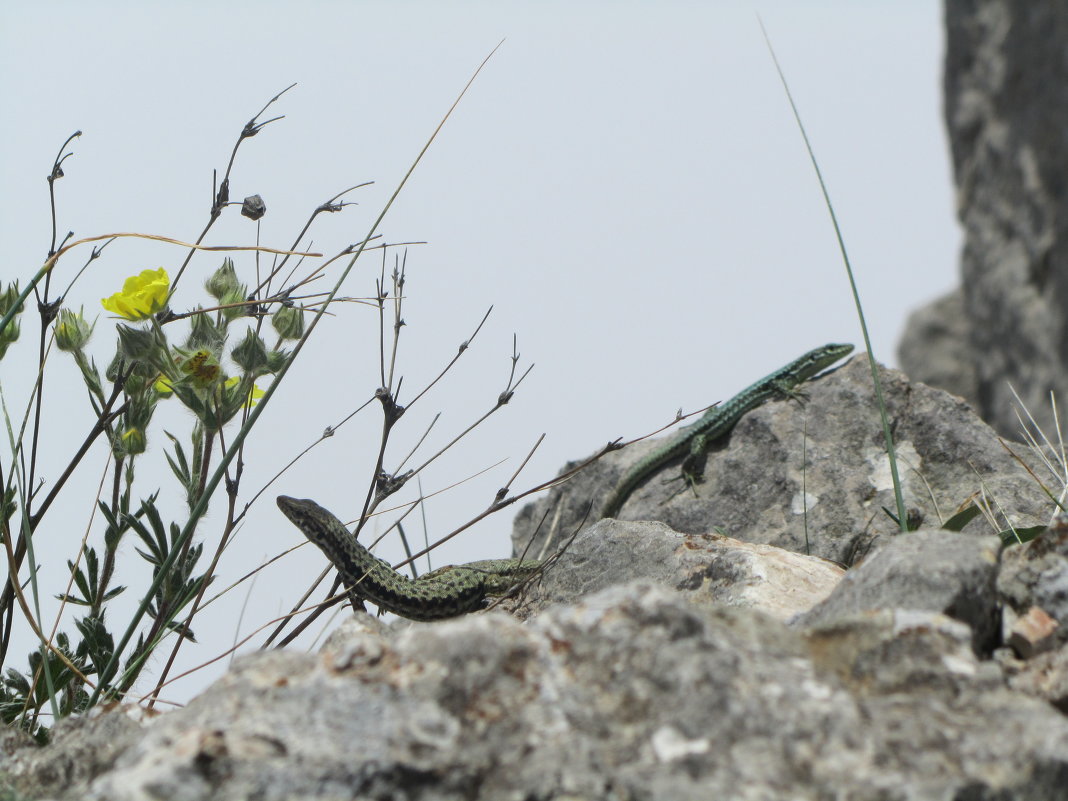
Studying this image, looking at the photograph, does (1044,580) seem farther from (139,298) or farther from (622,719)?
(139,298)

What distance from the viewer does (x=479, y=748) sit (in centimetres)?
177

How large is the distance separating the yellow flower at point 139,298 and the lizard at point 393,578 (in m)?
1.25

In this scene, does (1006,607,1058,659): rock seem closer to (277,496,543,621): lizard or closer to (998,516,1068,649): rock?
(998,516,1068,649): rock

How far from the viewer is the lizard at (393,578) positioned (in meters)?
4.23

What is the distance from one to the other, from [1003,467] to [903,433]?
56 cm

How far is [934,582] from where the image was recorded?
214cm

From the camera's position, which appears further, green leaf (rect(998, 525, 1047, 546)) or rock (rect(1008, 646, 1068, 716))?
green leaf (rect(998, 525, 1047, 546))

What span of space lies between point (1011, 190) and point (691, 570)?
36.5 feet

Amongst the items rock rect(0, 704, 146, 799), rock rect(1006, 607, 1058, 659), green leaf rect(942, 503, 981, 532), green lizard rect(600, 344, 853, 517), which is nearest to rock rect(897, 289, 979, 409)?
green lizard rect(600, 344, 853, 517)

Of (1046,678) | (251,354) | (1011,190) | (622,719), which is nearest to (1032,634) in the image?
(1046,678)

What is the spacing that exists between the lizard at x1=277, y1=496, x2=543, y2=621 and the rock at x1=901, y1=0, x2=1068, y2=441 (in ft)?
27.9

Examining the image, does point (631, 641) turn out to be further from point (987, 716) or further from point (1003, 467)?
point (1003, 467)

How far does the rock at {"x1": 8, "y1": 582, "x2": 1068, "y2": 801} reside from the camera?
1675mm

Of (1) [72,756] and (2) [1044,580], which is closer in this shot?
(1) [72,756]
